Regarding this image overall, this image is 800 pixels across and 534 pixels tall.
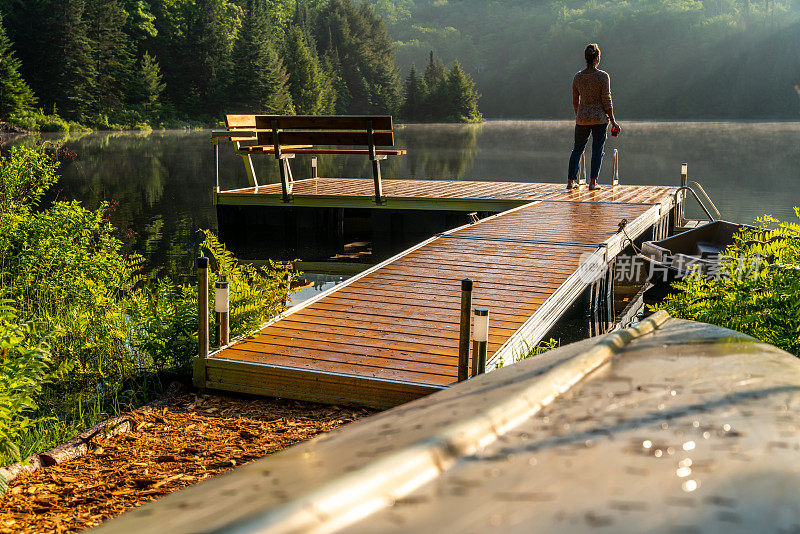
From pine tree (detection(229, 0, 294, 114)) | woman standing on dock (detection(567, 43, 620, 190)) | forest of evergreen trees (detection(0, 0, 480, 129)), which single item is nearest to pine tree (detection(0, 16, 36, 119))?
forest of evergreen trees (detection(0, 0, 480, 129))

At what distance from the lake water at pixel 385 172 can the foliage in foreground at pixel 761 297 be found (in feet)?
25.2

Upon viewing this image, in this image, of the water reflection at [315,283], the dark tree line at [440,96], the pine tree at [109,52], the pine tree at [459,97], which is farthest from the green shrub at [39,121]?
the pine tree at [459,97]

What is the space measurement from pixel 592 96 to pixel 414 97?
3081 inches

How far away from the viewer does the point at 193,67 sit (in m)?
68.9

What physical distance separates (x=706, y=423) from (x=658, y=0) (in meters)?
166

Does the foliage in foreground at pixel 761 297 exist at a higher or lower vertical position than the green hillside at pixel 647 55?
lower

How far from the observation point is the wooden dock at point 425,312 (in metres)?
4.88

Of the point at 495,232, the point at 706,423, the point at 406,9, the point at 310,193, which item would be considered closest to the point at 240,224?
the point at 310,193

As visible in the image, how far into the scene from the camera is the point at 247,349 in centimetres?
529

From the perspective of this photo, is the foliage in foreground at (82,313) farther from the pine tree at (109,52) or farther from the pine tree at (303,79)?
the pine tree at (303,79)

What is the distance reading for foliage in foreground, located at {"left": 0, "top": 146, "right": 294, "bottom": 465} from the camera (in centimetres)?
547

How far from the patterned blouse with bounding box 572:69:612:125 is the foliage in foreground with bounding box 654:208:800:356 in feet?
24.1

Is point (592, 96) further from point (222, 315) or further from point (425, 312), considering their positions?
point (222, 315)

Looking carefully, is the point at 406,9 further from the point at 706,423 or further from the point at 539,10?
the point at 706,423
